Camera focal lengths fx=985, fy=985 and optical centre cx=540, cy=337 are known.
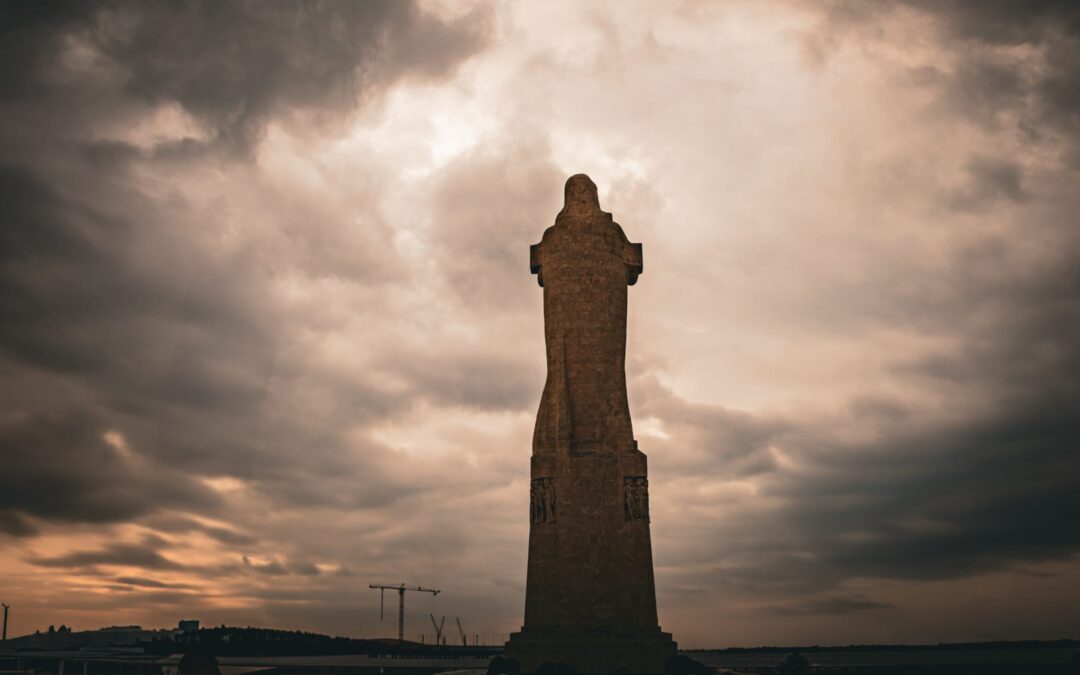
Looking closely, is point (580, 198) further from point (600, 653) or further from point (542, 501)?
point (600, 653)

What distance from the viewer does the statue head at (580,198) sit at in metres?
37.7

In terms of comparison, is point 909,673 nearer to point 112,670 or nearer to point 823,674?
point 823,674

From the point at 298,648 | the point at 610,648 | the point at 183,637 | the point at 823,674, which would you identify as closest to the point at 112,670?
the point at 610,648

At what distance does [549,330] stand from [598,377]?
99.6 inches

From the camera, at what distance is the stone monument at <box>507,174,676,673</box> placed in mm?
33344

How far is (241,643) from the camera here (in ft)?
294

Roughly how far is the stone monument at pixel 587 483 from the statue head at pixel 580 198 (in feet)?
0.20

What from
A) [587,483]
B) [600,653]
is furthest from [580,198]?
[600,653]

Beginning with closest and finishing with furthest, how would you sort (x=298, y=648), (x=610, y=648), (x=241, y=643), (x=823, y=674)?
(x=610, y=648), (x=823, y=674), (x=241, y=643), (x=298, y=648)

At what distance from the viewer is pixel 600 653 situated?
32.8 metres

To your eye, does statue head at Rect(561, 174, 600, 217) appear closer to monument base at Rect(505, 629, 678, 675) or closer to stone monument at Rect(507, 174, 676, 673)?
stone monument at Rect(507, 174, 676, 673)

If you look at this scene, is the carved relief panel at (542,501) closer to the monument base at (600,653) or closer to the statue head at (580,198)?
the monument base at (600,653)

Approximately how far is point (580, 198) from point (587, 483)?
10968mm

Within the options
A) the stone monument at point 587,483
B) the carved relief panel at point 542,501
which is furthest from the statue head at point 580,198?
the carved relief panel at point 542,501
